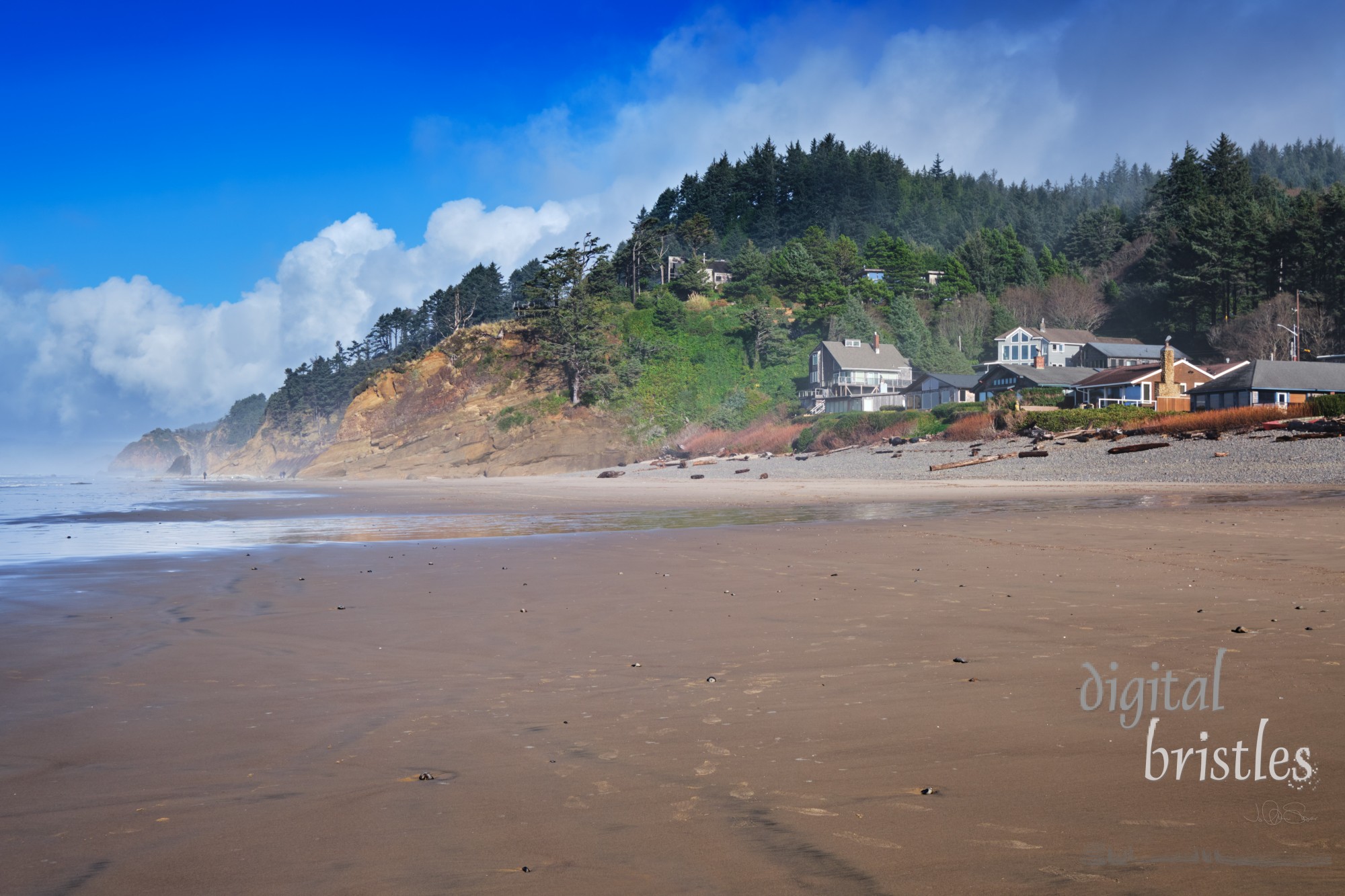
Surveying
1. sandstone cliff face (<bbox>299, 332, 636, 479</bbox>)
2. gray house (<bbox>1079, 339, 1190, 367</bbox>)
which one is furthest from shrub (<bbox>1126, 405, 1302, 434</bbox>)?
gray house (<bbox>1079, 339, 1190, 367</bbox>)

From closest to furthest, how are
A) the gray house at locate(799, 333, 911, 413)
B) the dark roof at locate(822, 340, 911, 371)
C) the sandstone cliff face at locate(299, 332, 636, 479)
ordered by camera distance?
the sandstone cliff face at locate(299, 332, 636, 479)
the gray house at locate(799, 333, 911, 413)
the dark roof at locate(822, 340, 911, 371)

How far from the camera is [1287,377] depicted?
52.5m

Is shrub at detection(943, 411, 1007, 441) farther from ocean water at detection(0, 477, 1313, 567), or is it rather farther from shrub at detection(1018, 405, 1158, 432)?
ocean water at detection(0, 477, 1313, 567)

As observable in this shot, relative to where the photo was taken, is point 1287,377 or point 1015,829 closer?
point 1015,829

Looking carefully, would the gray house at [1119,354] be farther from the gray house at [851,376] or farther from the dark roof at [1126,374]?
the gray house at [851,376]

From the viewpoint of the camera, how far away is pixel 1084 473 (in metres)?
29.4

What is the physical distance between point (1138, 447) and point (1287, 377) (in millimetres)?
29196

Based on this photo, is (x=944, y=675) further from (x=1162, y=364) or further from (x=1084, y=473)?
(x=1162, y=364)

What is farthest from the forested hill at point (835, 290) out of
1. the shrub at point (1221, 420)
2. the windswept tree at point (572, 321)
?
the shrub at point (1221, 420)

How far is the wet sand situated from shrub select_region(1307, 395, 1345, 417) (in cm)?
3119

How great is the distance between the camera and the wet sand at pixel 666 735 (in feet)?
10.2

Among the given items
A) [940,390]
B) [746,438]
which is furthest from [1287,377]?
[746,438]

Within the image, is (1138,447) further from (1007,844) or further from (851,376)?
(851,376)

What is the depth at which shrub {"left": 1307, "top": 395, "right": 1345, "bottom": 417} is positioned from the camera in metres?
34.1
